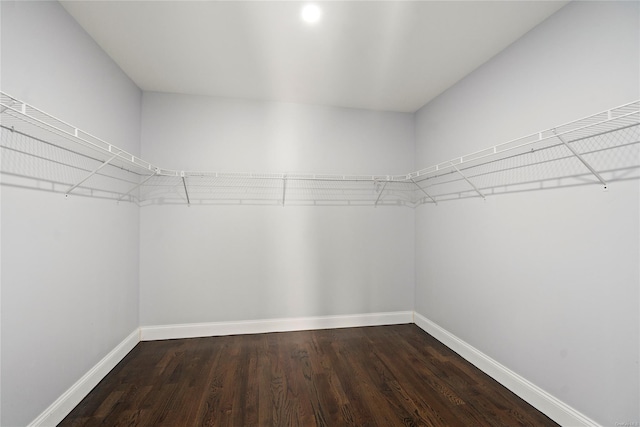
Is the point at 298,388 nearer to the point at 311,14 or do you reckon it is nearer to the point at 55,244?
the point at 55,244

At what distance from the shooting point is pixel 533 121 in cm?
176

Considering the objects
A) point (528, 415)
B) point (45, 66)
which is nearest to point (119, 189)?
point (45, 66)

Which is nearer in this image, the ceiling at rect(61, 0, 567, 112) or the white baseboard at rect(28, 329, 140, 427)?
the white baseboard at rect(28, 329, 140, 427)

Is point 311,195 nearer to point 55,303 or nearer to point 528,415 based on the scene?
point 55,303

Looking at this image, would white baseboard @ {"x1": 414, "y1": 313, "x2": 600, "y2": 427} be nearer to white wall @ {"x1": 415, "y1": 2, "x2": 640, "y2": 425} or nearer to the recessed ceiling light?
white wall @ {"x1": 415, "y1": 2, "x2": 640, "y2": 425}

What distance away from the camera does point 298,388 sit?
1871mm

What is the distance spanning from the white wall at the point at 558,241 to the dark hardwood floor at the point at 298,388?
0.37 metres

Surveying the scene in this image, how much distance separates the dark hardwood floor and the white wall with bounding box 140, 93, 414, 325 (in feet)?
1.38

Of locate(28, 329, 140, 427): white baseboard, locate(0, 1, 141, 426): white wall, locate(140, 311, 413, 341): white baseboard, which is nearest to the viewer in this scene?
locate(0, 1, 141, 426): white wall

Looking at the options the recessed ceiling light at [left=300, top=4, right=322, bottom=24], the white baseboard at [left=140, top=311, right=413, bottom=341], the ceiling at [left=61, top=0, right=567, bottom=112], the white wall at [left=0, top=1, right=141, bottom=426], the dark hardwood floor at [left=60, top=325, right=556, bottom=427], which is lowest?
the dark hardwood floor at [left=60, top=325, right=556, bottom=427]

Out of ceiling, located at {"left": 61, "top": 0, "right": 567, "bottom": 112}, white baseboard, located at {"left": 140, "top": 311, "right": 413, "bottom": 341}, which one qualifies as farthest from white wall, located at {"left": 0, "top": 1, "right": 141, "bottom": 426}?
white baseboard, located at {"left": 140, "top": 311, "right": 413, "bottom": 341}

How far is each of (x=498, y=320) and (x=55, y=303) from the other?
285 cm

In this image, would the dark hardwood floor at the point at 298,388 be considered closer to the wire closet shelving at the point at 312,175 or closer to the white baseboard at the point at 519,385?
the white baseboard at the point at 519,385

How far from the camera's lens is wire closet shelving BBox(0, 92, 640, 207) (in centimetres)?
132
